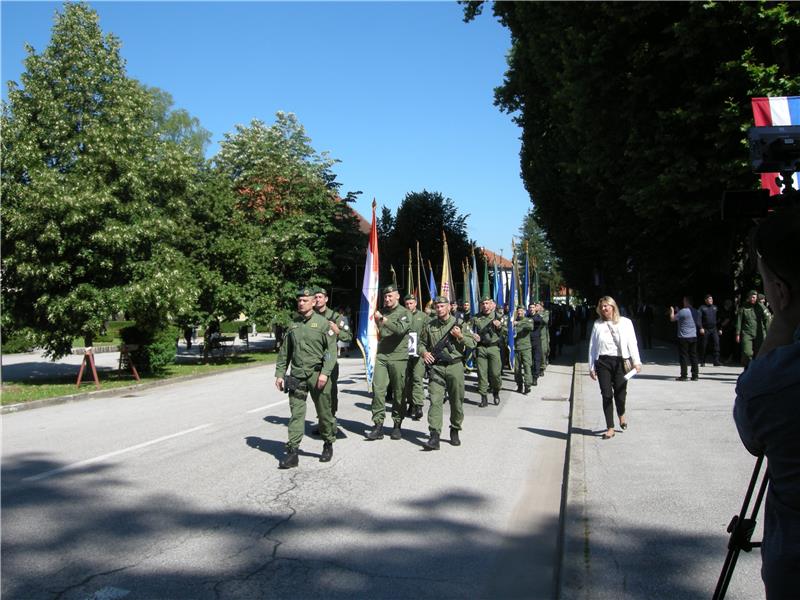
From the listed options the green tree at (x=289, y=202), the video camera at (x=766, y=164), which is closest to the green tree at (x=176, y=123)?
the green tree at (x=289, y=202)

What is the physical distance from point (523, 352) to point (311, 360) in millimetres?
8323

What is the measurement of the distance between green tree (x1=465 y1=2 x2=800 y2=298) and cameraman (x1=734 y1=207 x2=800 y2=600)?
564 inches

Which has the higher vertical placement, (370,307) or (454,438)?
(370,307)

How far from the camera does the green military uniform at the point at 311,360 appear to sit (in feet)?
26.2

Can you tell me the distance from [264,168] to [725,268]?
36.2m

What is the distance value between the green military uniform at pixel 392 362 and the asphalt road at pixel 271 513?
53 centimetres

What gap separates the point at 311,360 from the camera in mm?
8086

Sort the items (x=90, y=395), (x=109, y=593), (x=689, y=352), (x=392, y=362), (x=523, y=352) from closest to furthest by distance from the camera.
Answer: (x=109, y=593), (x=392, y=362), (x=689, y=352), (x=523, y=352), (x=90, y=395)

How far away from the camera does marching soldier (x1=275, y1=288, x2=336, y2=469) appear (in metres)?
7.89

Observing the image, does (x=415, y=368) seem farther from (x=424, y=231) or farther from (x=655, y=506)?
(x=424, y=231)

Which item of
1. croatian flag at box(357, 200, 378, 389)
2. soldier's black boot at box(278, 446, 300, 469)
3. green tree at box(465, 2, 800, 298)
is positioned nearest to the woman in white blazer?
croatian flag at box(357, 200, 378, 389)

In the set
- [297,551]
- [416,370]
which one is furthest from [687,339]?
[297,551]

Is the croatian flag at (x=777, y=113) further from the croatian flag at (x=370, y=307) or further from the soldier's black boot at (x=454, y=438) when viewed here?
the croatian flag at (x=370, y=307)

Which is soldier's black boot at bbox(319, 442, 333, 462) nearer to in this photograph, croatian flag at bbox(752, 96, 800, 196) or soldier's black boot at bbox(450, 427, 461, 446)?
soldier's black boot at bbox(450, 427, 461, 446)
